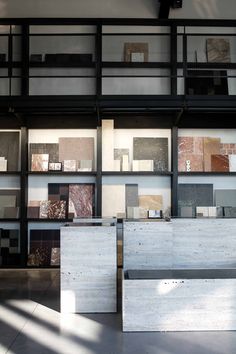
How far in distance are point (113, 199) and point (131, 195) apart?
33 centimetres

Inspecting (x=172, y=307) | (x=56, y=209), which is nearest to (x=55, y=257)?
(x=56, y=209)

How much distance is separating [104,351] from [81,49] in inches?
199

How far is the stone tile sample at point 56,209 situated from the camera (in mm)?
6828

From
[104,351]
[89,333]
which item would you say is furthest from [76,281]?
[104,351]

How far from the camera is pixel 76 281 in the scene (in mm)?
4234

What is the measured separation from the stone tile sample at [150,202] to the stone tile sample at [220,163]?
1086 millimetres

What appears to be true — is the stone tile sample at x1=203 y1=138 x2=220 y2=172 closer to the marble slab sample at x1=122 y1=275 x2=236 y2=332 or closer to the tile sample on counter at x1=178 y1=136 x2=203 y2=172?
the tile sample on counter at x1=178 y1=136 x2=203 y2=172

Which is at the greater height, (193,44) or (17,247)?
(193,44)

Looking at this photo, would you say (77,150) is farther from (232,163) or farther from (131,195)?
(232,163)

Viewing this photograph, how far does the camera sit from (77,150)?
6.93 metres

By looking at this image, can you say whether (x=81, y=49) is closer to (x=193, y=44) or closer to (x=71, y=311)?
(x=193, y=44)

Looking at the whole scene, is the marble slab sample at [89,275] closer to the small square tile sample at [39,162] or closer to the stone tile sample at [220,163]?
the small square tile sample at [39,162]

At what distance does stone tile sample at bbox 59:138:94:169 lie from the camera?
6.92 m

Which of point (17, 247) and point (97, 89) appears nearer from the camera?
point (97, 89)
